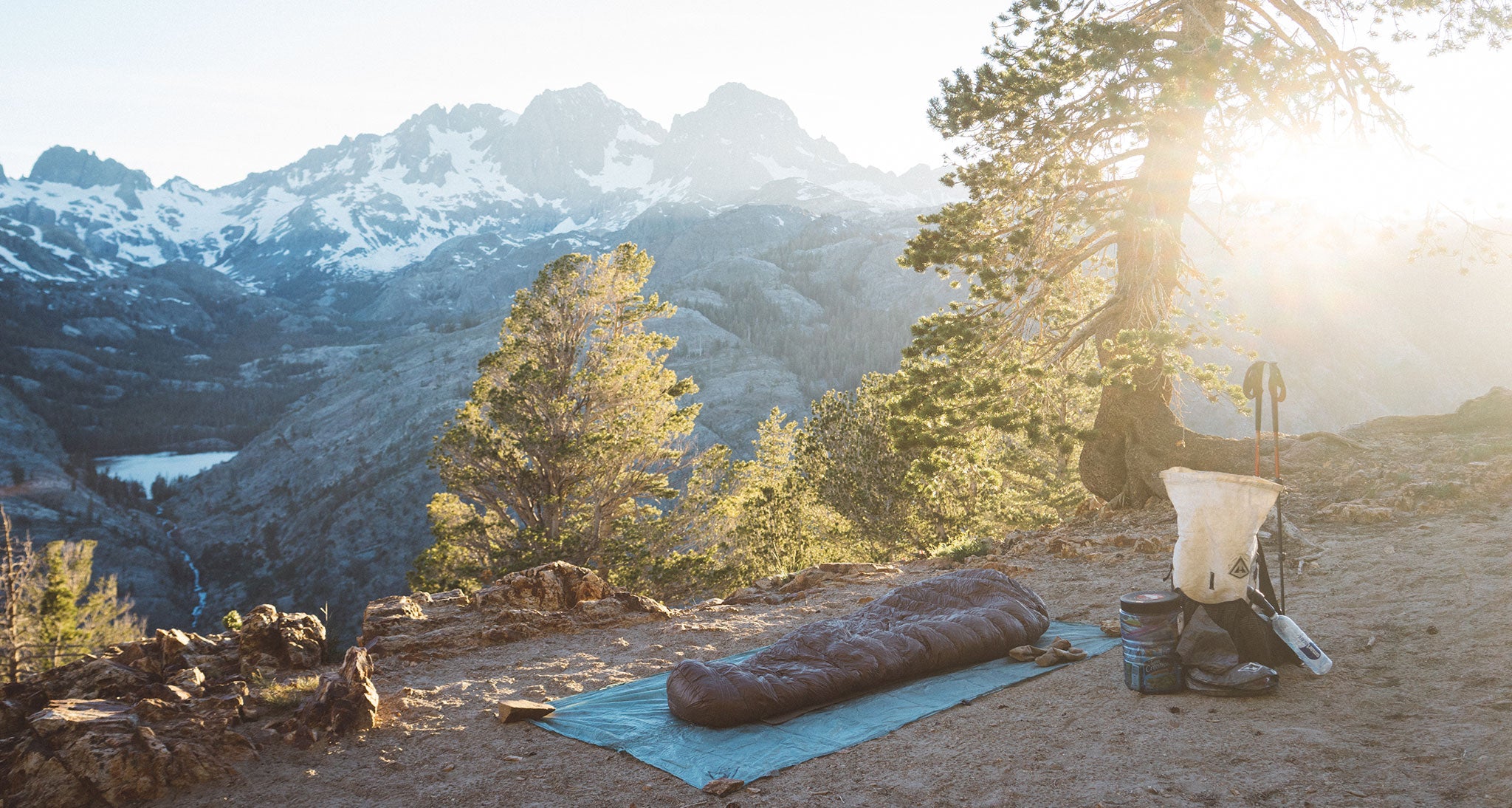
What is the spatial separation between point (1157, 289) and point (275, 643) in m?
12.0

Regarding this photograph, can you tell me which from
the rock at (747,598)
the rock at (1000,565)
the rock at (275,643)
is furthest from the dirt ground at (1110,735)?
the rock at (747,598)

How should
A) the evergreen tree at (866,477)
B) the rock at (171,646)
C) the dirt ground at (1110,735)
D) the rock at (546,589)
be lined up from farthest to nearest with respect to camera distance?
the evergreen tree at (866,477) < the rock at (546,589) < the rock at (171,646) < the dirt ground at (1110,735)

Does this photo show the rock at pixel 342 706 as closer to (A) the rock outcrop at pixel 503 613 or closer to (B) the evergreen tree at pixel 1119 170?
(A) the rock outcrop at pixel 503 613

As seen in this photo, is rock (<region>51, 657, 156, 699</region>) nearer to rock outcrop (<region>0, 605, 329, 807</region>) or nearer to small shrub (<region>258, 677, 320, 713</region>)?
rock outcrop (<region>0, 605, 329, 807</region>)

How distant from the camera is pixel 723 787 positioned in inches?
190

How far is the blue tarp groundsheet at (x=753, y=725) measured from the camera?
5.25 metres

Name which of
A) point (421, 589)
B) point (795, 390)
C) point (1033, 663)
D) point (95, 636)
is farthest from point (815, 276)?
point (1033, 663)

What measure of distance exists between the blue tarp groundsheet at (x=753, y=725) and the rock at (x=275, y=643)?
3181 millimetres

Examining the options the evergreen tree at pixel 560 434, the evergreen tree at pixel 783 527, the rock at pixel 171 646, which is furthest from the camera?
the evergreen tree at pixel 783 527

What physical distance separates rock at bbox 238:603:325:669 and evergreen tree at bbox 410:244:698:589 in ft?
35.1

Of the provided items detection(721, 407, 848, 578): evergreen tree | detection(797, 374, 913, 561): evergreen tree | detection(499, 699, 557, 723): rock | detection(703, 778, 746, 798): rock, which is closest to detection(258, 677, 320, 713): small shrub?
detection(499, 699, 557, 723): rock

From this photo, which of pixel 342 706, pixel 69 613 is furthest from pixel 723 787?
pixel 69 613

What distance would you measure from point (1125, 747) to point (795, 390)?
12113 cm

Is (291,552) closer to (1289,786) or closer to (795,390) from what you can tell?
(795,390)
